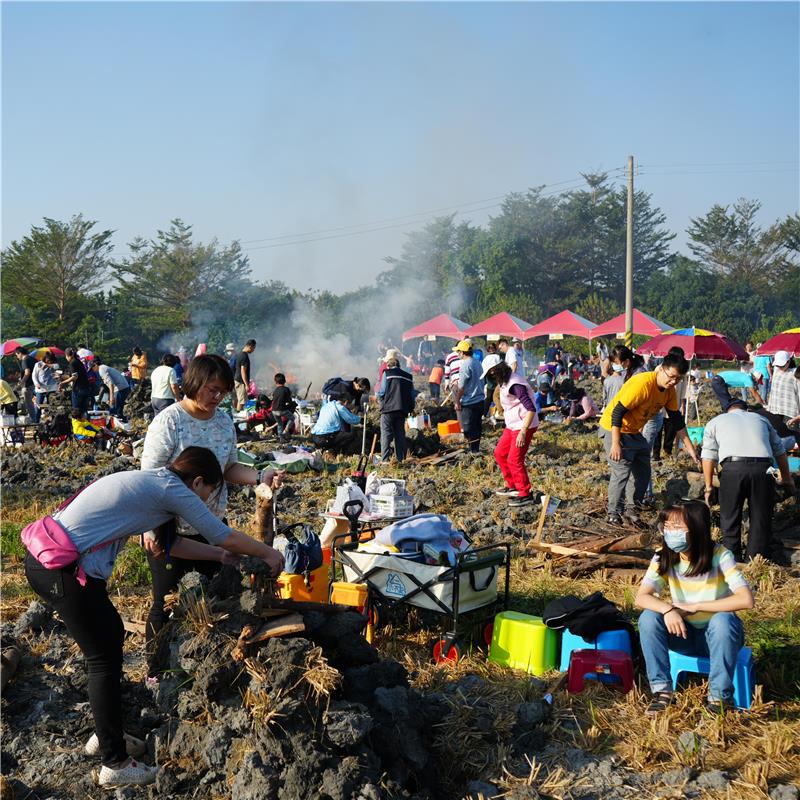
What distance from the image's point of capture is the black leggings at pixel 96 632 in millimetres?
3697

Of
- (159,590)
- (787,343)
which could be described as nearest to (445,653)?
(159,590)

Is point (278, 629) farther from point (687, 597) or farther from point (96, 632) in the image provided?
point (687, 597)

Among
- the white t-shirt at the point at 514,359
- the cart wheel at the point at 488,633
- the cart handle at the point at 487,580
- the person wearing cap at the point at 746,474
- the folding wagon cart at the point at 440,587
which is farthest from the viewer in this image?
the white t-shirt at the point at 514,359

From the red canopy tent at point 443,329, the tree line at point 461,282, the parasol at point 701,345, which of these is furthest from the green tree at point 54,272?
the parasol at point 701,345

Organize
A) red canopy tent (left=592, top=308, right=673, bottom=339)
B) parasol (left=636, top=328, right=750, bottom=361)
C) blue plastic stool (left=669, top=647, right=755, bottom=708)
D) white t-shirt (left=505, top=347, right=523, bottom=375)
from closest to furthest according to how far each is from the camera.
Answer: blue plastic stool (left=669, top=647, right=755, bottom=708) < white t-shirt (left=505, top=347, right=523, bottom=375) < parasol (left=636, top=328, right=750, bottom=361) < red canopy tent (left=592, top=308, right=673, bottom=339)

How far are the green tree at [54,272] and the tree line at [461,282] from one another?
7cm

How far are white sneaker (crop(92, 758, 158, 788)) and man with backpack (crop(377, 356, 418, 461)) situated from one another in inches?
372

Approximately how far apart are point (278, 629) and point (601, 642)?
2230mm

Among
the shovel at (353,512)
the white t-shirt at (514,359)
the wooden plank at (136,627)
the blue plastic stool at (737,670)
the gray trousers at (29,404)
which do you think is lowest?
the blue plastic stool at (737,670)

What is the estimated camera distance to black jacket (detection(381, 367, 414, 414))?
1316cm

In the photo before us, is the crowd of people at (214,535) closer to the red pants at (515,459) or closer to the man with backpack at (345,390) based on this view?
the red pants at (515,459)

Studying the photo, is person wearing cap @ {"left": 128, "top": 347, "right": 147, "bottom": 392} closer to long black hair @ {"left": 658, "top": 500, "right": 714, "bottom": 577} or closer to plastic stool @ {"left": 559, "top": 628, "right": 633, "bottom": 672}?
plastic stool @ {"left": 559, "top": 628, "right": 633, "bottom": 672}

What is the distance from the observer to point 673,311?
61.2 m

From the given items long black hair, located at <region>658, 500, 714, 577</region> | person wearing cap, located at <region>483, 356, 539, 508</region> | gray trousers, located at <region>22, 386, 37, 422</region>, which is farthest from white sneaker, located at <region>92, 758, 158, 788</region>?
gray trousers, located at <region>22, 386, 37, 422</region>
